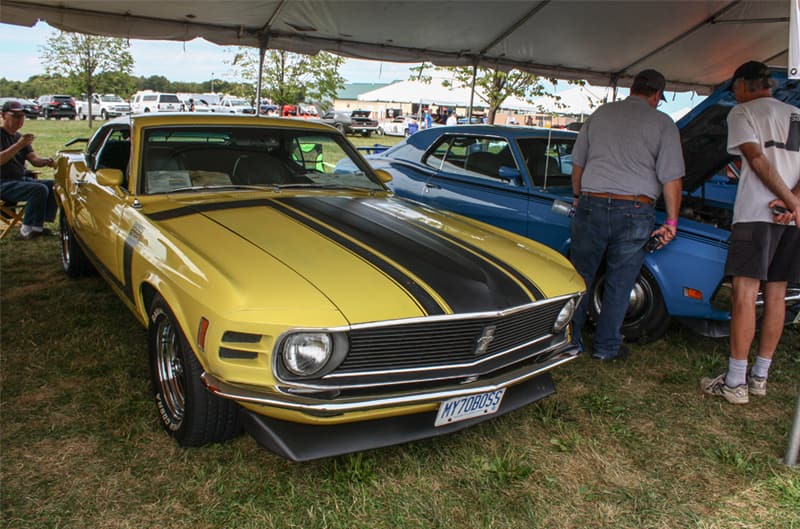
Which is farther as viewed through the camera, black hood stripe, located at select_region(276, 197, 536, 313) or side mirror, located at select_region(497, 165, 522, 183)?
side mirror, located at select_region(497, 165, 522, 183)

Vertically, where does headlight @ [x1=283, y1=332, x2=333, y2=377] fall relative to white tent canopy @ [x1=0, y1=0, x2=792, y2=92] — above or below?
below

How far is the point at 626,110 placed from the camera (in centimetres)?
360

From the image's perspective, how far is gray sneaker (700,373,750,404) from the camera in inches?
132

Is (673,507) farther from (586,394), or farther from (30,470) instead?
(30,470)

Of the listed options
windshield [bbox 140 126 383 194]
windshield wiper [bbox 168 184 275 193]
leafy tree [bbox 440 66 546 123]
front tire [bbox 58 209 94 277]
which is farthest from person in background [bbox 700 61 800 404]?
leafy tree [bbox 440 66 546 123]

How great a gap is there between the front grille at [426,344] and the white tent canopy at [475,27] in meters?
4.67

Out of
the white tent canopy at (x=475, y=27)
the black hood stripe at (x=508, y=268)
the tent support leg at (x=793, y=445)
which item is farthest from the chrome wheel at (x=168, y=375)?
the white tent canopy at (x=475, y=27)

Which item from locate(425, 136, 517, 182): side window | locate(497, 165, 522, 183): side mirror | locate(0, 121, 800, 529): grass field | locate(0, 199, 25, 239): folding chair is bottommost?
locate(0, 121, 800, 529): grass field

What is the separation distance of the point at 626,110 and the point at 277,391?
9.16 ft

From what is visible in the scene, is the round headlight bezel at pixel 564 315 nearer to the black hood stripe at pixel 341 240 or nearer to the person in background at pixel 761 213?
the black hood stripe at pixel 341 240

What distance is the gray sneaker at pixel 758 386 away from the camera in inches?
136

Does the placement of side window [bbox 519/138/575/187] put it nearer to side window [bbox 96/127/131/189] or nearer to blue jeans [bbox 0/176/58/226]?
side window [bbox 96/127/131/189]

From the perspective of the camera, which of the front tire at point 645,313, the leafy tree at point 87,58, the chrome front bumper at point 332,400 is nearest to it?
the chrome front bumper at point 332,400

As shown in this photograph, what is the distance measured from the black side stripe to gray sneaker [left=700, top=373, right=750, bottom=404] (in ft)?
7.18
